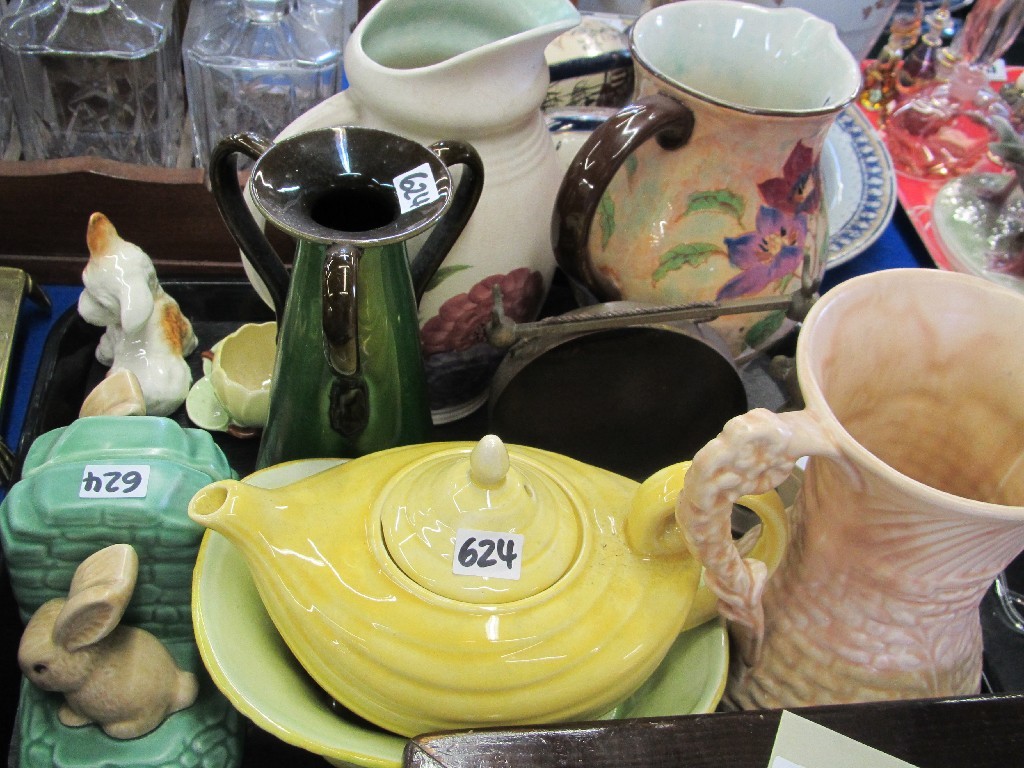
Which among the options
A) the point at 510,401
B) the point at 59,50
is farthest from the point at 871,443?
the point at 59,50

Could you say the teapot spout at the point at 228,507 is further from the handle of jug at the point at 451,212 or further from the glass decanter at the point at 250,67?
the glass decanter at the point at 250,67

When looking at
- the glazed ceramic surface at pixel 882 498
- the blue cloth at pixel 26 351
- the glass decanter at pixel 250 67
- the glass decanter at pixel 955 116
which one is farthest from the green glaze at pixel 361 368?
the glass decanter at pixel 955 116

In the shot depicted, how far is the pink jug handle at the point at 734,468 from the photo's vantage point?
13.9 inches

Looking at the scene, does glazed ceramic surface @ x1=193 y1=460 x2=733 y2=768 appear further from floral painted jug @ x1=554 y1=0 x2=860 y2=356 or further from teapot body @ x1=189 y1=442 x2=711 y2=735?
floral painted jug @ x1=554 y1=0 x2=860 y2=356

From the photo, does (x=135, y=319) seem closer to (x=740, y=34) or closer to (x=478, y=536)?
(x=478, y=536)

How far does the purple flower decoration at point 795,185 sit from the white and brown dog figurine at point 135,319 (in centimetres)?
45

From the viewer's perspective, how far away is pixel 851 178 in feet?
3.28

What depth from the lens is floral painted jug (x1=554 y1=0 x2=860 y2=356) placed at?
562 mm

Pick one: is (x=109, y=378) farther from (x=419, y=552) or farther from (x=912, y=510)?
(x=912, y=510)

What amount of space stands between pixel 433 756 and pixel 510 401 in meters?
0.28

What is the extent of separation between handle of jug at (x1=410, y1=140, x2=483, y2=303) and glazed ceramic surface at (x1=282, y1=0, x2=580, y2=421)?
2 cm

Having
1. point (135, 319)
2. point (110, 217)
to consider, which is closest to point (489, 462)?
point (135, 319)

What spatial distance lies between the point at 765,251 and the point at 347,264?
1.00 ft

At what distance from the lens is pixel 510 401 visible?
632mm
